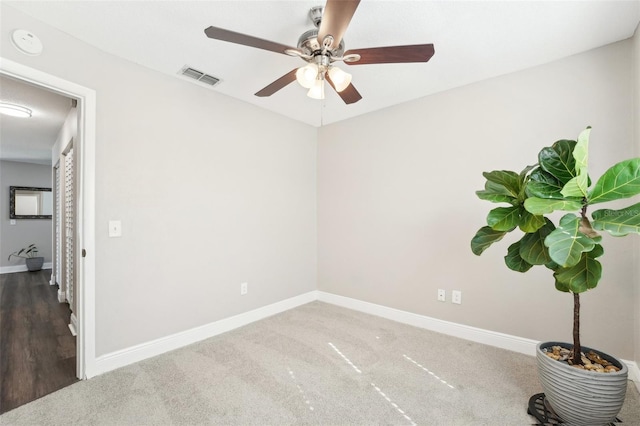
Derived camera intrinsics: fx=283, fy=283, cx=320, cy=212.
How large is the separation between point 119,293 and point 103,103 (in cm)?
145

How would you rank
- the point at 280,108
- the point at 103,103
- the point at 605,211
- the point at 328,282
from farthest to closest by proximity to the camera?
the point at 328,282 → the point at 280,108 → the point at 103,103 → the point at 605,211

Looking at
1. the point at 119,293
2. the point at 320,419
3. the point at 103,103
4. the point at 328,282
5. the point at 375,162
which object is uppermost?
the point at 103,103

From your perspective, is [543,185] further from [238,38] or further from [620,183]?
[238,38]

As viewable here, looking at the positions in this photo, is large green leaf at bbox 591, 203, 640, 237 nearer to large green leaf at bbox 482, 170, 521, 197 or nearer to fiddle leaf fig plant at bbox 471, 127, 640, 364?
fiddle leaf fig plant at bbox 471, 127, 640, 364

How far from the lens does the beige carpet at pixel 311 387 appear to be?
1656 mm

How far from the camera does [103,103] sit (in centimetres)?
213

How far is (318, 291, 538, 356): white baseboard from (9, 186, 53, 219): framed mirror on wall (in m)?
7.03

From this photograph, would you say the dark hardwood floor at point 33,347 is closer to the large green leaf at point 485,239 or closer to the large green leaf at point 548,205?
the large green leaf at point 485,239

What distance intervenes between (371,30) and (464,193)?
1669mm

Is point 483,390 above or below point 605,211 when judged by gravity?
below

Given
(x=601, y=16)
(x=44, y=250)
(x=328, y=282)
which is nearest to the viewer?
(x=601, y=16)

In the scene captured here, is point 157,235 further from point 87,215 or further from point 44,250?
point 44,250

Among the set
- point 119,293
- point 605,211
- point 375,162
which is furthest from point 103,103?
point 605,211

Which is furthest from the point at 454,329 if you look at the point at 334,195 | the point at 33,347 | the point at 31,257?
the point at 31,257
